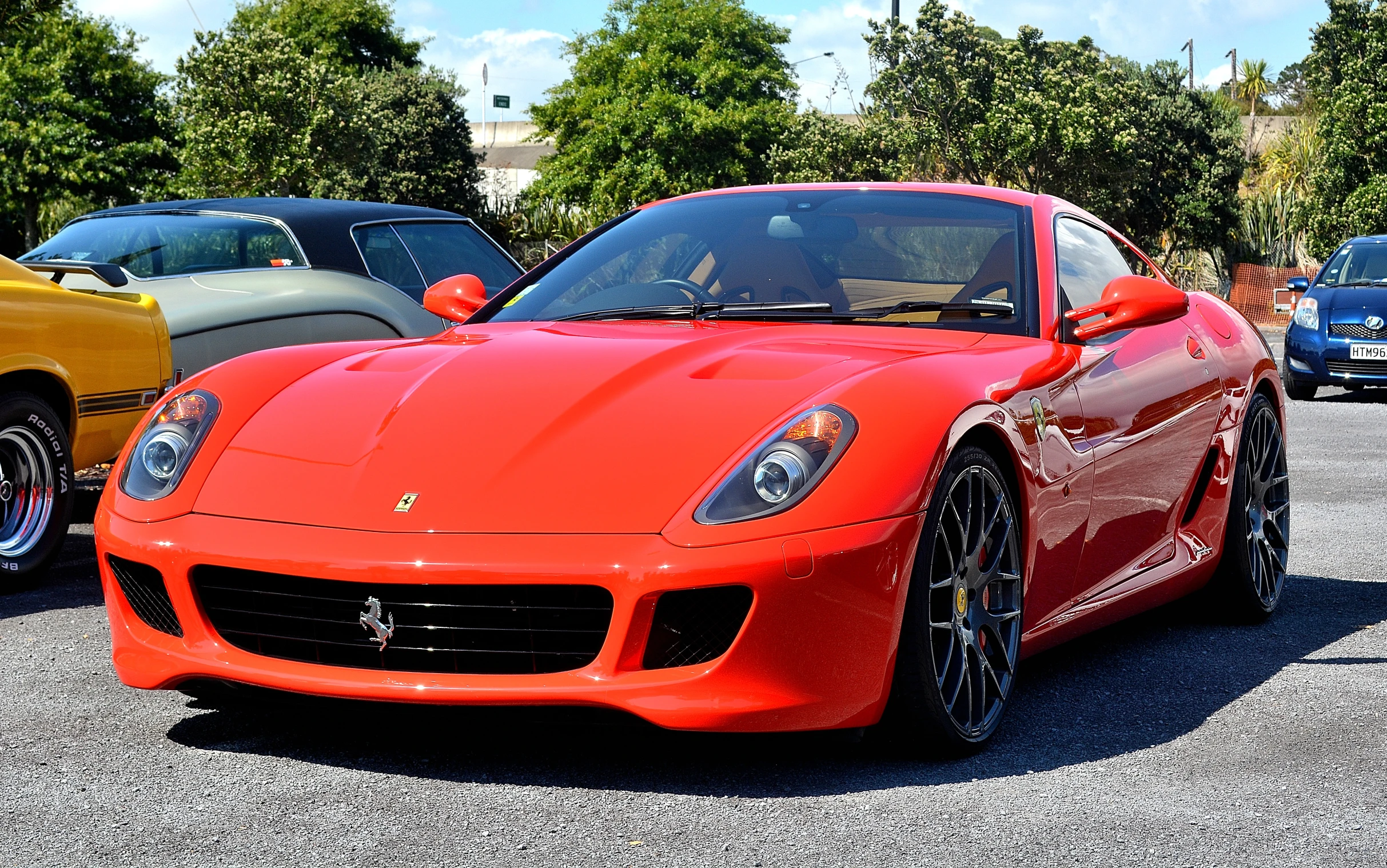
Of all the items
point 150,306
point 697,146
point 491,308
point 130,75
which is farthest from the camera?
point 697,146

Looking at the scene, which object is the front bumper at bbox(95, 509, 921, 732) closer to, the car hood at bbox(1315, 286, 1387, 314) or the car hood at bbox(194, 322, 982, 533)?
the car hood at bbox(194, 322, 982, 533)

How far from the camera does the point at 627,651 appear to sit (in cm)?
310

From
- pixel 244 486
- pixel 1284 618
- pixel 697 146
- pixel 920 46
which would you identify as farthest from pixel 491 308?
pixel 697 146

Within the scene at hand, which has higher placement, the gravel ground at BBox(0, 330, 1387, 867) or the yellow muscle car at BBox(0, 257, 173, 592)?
the yellow muscle car at BBox(0, 257, 173, 592)

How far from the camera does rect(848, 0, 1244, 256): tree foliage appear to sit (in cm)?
3441

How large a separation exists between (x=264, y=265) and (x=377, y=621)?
5162mm

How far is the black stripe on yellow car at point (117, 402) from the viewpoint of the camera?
6051 millimetres

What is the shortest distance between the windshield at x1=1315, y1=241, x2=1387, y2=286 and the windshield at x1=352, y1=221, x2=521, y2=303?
10.00m

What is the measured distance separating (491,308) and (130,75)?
3976cm

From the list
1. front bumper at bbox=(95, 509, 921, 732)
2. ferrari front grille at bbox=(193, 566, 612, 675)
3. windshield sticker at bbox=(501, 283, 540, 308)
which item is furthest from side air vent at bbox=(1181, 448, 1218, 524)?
ferrari front grille at bbox=(193, 566, 612, 675)

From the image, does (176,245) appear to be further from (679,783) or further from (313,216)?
(679,783)

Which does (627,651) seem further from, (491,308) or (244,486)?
(491,308)

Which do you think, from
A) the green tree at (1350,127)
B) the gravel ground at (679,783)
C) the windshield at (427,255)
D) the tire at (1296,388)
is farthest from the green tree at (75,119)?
the gravel ground at (679,783)

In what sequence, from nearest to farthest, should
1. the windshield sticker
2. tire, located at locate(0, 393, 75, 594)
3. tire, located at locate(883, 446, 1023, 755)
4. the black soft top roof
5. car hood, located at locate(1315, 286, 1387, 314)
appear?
tire, located at locate(883, 446, 1023, 755), the windshield sticker, tire, located at locate(0, 393, 75, 594), the black soft top roof, car hood, located at locate(1315, 286, 1387, 314)
